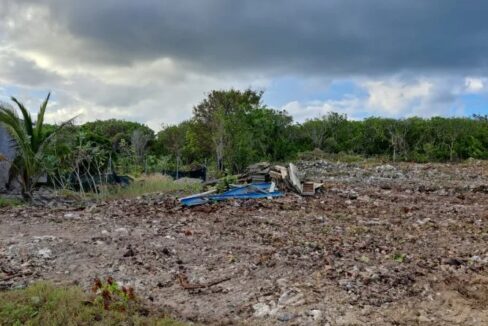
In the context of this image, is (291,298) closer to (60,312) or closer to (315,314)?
(315,314)

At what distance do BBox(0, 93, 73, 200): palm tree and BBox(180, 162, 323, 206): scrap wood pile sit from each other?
8.23ft

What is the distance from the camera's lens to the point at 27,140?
7930 millimetres

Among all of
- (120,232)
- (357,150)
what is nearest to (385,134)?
(357,150)

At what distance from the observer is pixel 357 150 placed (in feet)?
68.2

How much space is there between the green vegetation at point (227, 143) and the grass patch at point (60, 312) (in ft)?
16.3

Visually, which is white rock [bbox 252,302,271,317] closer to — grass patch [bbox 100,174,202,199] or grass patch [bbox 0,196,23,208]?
grass patch [bbox 100,174,202,199]

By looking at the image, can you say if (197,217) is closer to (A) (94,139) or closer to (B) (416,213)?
(B) (416,213)

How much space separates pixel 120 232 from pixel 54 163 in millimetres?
3801

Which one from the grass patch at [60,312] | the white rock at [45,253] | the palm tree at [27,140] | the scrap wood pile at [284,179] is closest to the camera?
the grass patch at [60,312]

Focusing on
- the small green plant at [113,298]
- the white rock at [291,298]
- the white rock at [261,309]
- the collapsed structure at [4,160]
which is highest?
the collapsed structure at [4,160]

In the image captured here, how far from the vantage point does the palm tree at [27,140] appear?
7879 millimetres

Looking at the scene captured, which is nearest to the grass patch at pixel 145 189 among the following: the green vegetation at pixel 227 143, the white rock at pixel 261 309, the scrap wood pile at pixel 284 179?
the green vegetation at pixel 227 143

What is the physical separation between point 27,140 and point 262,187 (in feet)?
12.9

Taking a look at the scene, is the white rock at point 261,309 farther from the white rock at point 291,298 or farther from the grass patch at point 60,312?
the grass patch at point 60,312
